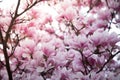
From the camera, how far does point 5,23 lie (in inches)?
90.1

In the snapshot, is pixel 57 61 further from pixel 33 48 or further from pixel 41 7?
pixel 41 7

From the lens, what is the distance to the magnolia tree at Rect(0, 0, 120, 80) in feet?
6.41

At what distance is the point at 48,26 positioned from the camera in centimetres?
285

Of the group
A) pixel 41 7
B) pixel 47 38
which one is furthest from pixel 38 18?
pixel 47 38

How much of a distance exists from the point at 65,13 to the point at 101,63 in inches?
30.4

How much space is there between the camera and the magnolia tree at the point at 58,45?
76.9 inches

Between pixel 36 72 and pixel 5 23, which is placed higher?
pixel 5 23

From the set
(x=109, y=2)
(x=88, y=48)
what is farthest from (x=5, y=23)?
(x=109, y=2)

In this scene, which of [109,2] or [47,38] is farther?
[109,2]

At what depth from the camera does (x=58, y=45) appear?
7.60ft

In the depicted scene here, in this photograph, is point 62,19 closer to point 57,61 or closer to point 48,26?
point 48,26

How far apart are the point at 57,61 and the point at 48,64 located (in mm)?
81

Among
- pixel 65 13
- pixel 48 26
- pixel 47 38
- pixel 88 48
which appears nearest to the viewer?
pixel 88 48

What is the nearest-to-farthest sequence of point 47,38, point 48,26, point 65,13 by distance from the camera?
1. point 47,38
2. point 65,13
3. point 48,26
